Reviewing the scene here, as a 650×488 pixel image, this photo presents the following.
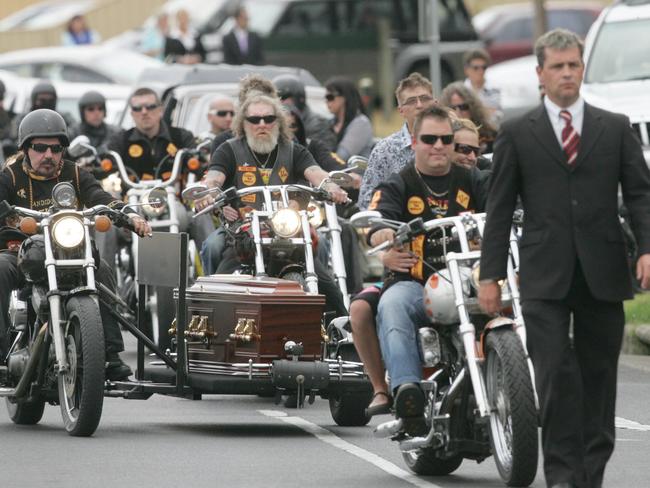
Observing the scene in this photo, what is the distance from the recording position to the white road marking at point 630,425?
12.8 m

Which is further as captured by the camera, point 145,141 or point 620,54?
point 620,54

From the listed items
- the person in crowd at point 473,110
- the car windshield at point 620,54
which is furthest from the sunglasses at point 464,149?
the car windshield at point 620,54

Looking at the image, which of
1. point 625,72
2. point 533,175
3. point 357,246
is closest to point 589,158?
point 533,175

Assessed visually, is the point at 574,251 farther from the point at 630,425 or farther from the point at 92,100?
the point at 92,100

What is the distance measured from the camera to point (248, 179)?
48.0ft

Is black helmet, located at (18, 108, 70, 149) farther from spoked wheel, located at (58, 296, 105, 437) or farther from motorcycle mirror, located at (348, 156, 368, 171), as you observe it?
motorcycle mirror, located at (348, 156, 368, 171)

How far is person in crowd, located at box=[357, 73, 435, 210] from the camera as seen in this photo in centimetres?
1386

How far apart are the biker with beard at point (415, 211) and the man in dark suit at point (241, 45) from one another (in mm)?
20396

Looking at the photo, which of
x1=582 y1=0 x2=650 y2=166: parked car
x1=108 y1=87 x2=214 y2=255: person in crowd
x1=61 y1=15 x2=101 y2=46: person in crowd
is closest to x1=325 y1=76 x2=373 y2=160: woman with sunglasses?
x1=108 y1=87 x2=214 y2=255: person in crowd

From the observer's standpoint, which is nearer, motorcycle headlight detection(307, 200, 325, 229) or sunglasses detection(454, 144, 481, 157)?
sunglasses detection(454, 144, 481, 157)

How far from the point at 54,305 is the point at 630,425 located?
11.0 feet

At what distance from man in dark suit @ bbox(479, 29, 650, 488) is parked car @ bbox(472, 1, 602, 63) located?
107 feet

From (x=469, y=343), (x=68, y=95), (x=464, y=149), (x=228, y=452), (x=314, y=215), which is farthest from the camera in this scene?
(x=68, y=95)

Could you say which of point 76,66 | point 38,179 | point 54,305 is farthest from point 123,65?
point 54,305
